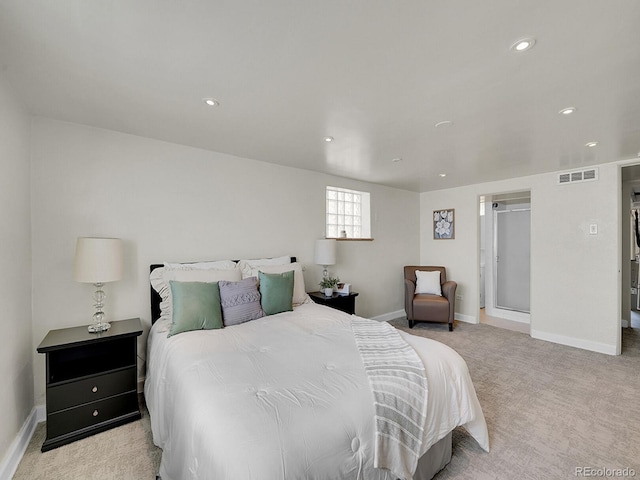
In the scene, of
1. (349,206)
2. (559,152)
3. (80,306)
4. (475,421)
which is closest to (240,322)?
(80,306)

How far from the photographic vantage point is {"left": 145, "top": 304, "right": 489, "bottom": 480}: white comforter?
3.32 ft

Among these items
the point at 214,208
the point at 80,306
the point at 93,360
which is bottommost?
the point at 93,360

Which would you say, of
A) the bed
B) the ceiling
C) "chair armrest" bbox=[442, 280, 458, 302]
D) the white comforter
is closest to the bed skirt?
the bed

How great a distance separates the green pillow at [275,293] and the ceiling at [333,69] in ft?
4.40

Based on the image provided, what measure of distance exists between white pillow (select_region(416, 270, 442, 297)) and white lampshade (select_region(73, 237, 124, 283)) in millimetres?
4195

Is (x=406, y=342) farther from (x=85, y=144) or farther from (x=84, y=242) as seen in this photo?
(x=85, y=144)

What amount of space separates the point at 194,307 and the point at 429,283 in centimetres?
376

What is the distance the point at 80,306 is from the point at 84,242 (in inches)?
25.4

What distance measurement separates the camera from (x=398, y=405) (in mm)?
1344

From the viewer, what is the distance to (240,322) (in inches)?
93.0

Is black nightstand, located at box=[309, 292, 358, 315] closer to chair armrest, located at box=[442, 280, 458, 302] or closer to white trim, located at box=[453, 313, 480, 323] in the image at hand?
chair armrest, located at box=[442, 280, 458, 302]

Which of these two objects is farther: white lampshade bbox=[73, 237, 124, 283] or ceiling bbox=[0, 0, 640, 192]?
white lampshade bbox=[73, 237, 124, 283]

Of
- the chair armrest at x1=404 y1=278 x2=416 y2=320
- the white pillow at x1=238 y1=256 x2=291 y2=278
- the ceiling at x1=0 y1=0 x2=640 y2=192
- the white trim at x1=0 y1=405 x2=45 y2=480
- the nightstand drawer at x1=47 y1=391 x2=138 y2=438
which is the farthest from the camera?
the chair armrest at x1=404 y1=278 x2=416 y2=320

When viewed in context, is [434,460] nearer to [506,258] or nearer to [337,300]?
[337,300]
